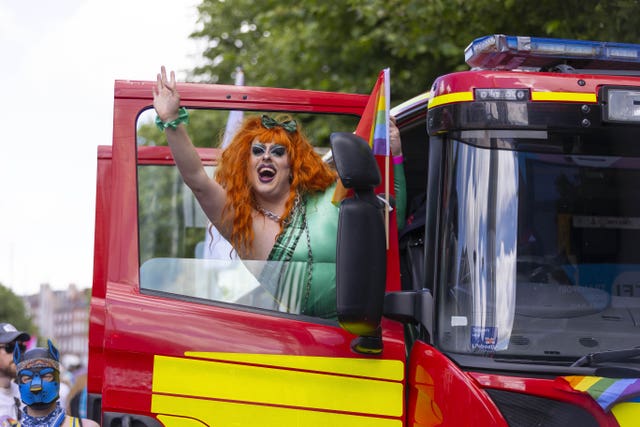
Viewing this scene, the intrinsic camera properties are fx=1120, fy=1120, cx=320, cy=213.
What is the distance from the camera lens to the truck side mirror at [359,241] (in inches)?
143

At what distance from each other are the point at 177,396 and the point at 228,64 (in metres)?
16.7

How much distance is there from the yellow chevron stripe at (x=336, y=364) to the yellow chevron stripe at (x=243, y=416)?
0.30 ft

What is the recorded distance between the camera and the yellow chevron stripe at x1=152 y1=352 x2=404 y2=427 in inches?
154

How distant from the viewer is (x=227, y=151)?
182 inches

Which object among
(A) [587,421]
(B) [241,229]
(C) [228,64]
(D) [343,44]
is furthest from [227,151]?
(C) [228,64]

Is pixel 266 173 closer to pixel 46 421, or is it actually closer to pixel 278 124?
pixel 278 124

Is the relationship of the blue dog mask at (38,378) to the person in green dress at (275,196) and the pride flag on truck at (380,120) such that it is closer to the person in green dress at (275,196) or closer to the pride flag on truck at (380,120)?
the person in green dress at (275,196)

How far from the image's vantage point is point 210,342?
4023 millimetres

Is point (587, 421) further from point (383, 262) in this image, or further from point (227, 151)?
point (227, 151)

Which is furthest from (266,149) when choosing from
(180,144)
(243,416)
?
(243,416)

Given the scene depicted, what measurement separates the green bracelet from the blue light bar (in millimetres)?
1110

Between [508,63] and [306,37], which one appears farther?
[306,37]

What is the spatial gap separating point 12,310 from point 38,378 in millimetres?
67880

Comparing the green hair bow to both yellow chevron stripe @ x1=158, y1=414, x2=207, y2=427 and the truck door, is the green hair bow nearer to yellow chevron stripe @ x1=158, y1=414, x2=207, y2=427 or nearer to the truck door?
the truck door
